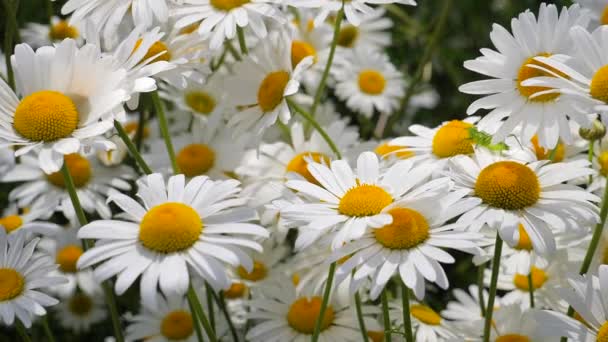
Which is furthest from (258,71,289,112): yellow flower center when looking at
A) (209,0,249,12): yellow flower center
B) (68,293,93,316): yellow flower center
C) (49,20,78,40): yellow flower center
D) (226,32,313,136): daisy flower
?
(68,293,93,316): yellow flower center

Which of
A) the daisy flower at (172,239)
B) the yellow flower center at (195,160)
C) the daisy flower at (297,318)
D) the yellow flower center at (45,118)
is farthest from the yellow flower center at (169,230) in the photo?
the yellow flower center at (195,160)

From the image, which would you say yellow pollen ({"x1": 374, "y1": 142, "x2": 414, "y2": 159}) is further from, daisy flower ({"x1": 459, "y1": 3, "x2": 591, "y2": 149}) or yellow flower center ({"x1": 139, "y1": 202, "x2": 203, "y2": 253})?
yellow flower center ({"x1": 139, "y1": 202, "x2": 203, "y2": 253})

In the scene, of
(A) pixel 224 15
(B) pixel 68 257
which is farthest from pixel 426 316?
(B) pixel 68 257

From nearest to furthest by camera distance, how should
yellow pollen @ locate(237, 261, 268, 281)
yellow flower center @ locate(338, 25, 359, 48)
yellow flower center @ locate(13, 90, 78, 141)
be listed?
yellow flower center @ locate(13, 90, 78, 141)
yellow pollen @ locate(237, 261, 268, 281)
yellow flower center @ locate(338, 25, 359, 48)

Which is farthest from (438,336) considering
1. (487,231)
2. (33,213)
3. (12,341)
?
(12,341)

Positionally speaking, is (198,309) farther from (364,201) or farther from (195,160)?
(195,160)

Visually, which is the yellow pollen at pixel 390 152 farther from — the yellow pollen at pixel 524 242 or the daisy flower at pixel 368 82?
the daisy flower at pixel 368 82
